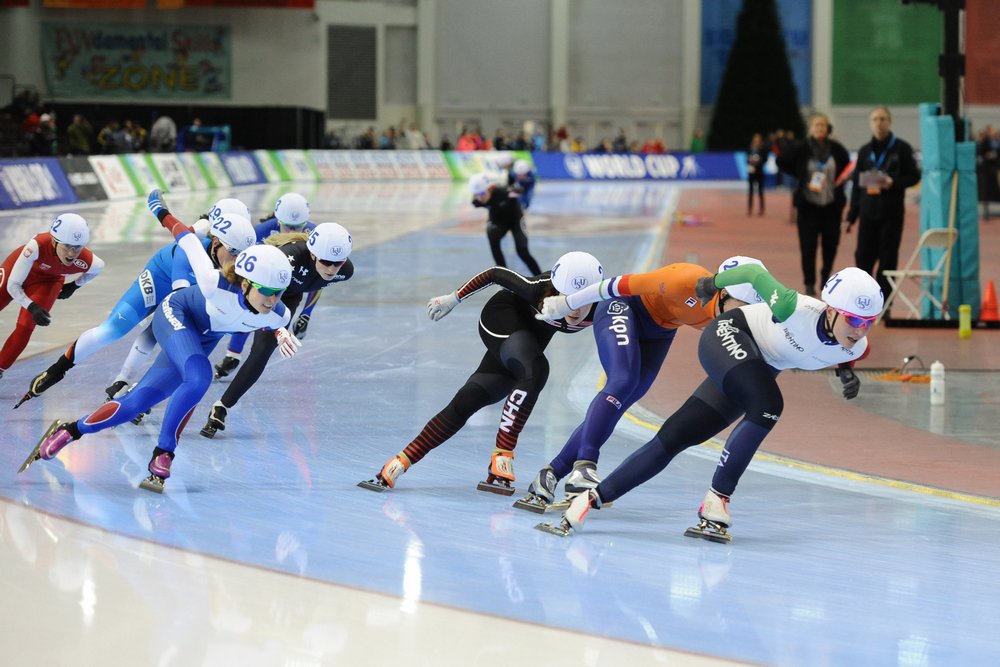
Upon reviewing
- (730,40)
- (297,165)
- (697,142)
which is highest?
(730,40)

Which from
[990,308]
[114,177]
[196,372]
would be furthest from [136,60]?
[196,372]

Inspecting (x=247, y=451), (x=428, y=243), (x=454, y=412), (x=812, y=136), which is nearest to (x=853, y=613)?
(x=454, y=412)

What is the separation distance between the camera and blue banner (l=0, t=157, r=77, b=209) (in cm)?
2248

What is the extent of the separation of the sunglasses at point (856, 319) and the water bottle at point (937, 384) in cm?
352

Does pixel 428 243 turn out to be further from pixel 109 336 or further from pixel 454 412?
pixel 454 412

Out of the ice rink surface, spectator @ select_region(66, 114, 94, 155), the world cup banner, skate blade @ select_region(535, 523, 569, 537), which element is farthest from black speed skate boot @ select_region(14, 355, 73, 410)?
the world cup banner

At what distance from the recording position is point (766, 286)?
5223 mm

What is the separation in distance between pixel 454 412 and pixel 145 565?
1.69m

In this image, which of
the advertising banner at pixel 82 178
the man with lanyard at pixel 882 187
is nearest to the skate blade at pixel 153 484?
the man with lanyard at pixel 882 187

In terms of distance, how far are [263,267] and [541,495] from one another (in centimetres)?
157

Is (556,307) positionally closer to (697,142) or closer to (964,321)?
(964,321)

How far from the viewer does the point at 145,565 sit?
485cm

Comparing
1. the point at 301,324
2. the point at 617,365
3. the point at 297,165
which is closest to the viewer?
the point at 617,365

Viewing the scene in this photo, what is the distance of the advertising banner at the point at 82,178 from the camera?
82.2 ft
